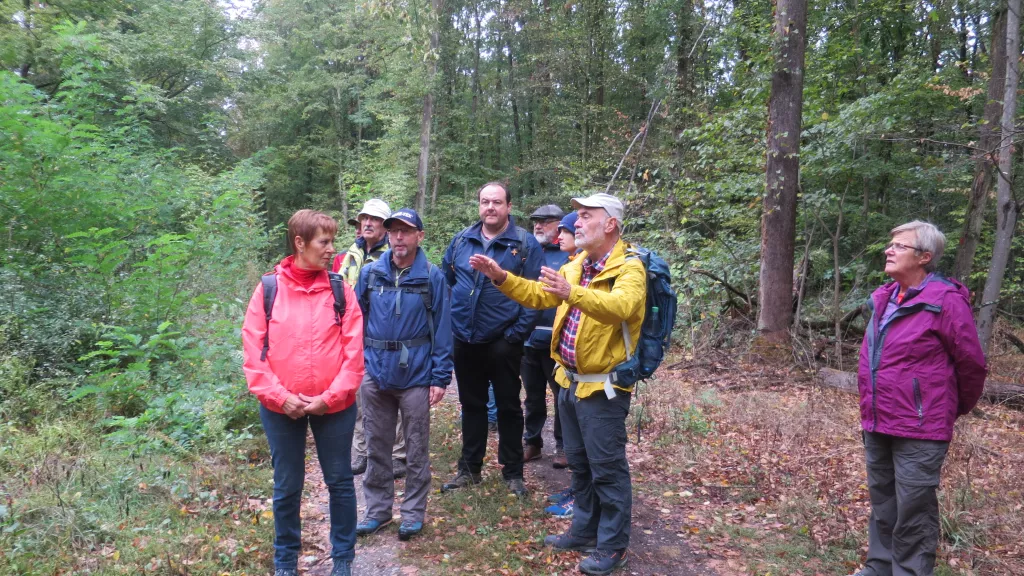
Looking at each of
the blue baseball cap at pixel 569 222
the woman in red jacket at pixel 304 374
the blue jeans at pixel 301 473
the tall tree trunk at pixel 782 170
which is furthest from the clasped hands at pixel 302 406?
the tall tree trunk at pixel 782 170

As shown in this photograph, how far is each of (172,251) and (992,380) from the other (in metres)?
10.7

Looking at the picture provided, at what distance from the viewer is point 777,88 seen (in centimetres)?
862

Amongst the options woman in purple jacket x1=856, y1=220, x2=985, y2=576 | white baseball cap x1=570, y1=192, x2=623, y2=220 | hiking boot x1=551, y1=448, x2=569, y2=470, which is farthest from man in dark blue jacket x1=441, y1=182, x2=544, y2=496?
woman in purple jacket x1=856, y1=220, x2=985, y2=576

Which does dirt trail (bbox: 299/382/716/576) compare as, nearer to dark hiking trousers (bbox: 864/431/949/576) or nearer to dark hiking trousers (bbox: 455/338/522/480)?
dark hiking trousers (bbox: 455/338/522/480)

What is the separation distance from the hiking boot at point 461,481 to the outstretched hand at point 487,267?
7.36 feet

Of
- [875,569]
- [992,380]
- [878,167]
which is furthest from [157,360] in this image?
[878,167]

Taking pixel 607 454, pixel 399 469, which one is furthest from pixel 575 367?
pixel 399 469

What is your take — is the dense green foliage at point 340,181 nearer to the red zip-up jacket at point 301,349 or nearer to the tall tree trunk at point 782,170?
the tall tree trunk at point 782,170

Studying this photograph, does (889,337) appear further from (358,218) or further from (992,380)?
(992,380)

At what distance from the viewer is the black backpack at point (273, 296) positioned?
3119 millimetres

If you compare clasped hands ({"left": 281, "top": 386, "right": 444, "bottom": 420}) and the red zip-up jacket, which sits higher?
the red zip-up jacket

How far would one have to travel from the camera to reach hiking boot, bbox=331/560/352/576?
334 centimetres

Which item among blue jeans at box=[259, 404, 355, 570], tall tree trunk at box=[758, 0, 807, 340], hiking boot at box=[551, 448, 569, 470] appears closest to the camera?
blue jeans at box=[259, 404, 355, 570]

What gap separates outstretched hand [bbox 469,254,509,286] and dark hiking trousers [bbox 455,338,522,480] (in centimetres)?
140
